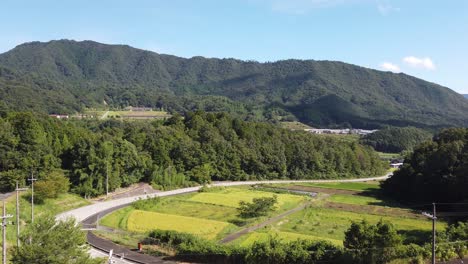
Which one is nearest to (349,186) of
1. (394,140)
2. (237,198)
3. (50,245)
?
(237,198)

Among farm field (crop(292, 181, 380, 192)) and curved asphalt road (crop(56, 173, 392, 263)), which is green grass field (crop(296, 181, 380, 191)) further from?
curved asphalt road (crop(56, 173, 392, 263))

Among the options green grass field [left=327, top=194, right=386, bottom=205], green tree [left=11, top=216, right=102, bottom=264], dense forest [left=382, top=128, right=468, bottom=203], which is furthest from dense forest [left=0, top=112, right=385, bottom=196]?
green tree [left=11, top=216, right=102, bottom=264]

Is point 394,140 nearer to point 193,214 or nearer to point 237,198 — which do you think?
point 237,198

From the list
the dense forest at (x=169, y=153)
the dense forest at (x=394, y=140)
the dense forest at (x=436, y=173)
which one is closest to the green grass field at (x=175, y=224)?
the dense forest at (x=169, y=153)

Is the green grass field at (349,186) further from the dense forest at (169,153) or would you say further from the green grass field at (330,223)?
the green grass field at (330,223)

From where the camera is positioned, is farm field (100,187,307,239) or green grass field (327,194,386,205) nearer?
farm field (100,187,307,239)
